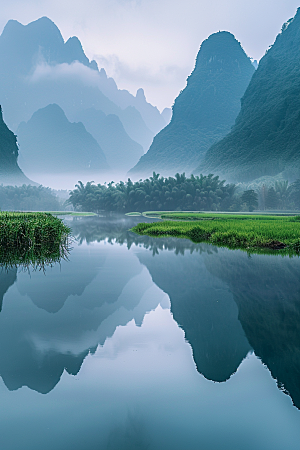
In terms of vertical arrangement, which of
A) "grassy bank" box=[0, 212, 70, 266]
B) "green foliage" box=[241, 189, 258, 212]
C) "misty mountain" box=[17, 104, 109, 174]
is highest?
"misty mountain" box=[17, 104, 109, 174]

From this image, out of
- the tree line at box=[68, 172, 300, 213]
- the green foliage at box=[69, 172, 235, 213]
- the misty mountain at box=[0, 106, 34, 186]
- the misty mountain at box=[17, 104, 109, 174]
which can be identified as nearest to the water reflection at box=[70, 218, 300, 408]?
the green foliage at box=[69, 172, 235, 213]

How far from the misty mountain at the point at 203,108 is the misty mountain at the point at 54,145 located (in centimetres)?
5815

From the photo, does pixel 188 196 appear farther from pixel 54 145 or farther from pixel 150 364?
pixel 54 145

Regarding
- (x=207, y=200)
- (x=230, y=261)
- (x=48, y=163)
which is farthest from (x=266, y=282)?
(x=48, y=163)

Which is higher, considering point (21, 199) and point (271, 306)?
point (21, 199)

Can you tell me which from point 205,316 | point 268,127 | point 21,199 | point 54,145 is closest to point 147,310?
point 205,316

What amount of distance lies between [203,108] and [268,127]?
163 feet

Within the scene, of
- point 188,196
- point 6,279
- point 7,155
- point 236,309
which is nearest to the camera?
point 236,309

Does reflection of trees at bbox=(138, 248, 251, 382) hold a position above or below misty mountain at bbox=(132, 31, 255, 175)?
below

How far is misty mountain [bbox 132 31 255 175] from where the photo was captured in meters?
119

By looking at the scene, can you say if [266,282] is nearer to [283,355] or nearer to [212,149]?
[283,355]

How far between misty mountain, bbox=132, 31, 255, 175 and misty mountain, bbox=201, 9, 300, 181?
22.5 meters

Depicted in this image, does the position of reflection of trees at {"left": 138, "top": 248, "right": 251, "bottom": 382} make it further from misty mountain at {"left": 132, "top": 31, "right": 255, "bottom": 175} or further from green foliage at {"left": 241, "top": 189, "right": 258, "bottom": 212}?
misty mountain at {"left": 132, "top": 31, "right": 255, "bottom": 175}

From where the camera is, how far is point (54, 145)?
172 meters
